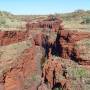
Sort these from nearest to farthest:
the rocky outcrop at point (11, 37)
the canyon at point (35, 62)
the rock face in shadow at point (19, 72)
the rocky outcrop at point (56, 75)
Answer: the rock face in shadow at point (19, 72) → the canyon at point (35, 62) → the rocky outcrop at point (56, 75) → the rocky outcrop at point (11, 37)

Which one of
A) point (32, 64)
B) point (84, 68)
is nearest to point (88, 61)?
point (84, 68)

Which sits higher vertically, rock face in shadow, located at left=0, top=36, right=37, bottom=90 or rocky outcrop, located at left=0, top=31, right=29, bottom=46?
rocky outcrop, located at left=0, top=31, right=29, bottom=46

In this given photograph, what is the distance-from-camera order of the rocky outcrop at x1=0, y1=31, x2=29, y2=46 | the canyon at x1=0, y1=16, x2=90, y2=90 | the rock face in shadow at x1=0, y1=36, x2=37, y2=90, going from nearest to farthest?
the rock face in shadow at x1=0, y1=36, x2=37, y2=90 → the canyon at x1=0, y1=16, x2=90, y2=90 → the rocky outcrop at x1=0, y1=31, x2=29, y2=46

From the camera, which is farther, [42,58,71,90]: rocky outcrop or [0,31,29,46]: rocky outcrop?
Result: [0,31,29,46]: rocky outcrop

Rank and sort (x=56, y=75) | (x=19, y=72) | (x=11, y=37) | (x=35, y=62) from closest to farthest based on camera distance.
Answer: (x=19, y=72)
(x=56, y=75)
(x=11, y=37)
(x=35, y=62)

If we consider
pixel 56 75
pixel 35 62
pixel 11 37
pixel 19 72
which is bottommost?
pixel 35 62

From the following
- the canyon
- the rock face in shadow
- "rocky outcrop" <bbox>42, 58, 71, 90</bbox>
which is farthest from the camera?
"rocky outcrop" <bbox>42, 58, 71, 90</bbox>

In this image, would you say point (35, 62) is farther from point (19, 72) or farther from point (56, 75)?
point (19, 72)

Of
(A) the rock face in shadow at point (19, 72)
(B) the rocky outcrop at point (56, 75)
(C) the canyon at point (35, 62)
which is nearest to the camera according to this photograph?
(A) the rock face in shadow at point (19, 72)

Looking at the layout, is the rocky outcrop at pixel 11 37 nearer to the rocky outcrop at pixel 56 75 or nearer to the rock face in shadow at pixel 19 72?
the rock face in shadow at pixel 19 72

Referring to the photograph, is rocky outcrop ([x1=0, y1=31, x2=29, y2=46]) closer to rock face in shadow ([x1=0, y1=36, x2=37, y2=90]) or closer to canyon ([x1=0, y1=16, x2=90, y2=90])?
canyon ([x1=0, y1=16, x2=90, y2=90])

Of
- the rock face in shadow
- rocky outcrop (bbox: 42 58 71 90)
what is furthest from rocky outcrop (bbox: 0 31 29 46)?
rocky outcrop (bbox: 42 58 71 90)

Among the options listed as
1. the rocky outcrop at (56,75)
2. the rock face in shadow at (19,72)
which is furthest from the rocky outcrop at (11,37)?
the rocky outcrop at (56,75)

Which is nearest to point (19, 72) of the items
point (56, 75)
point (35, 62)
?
point (56, 75)
